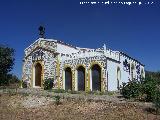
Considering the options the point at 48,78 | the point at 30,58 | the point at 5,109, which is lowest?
the point at 5,109

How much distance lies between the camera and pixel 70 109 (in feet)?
80.0

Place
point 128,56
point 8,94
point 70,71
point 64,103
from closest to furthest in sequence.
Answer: point 64,103 < point 8,94 < point 70,71 < point 128,56

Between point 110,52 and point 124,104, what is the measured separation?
13.7 meters

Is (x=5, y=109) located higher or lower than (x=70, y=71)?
lower

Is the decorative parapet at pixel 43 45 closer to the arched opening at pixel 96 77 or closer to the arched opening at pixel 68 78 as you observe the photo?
the arched opening at pixel 68 78

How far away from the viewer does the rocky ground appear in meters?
22.1

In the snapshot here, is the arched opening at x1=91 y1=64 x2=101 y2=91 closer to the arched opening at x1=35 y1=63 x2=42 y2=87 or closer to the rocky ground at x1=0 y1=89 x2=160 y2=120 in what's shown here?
the arched opening at x1=35 y1=63 x2=42 y2=87

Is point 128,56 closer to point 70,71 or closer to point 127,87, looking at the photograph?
point 70,71

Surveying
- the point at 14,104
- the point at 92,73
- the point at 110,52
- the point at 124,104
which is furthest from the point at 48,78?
the point at 124,104

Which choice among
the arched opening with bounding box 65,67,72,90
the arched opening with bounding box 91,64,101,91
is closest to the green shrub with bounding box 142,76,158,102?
the arched opening with bounding box 91,64,101,91

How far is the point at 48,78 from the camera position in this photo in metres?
40.9

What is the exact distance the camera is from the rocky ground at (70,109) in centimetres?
2209

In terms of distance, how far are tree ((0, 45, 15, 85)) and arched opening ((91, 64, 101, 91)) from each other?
13.6 meters

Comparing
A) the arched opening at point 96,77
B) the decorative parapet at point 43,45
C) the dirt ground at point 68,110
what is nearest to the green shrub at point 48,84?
the decorative parapet at point 43,45
